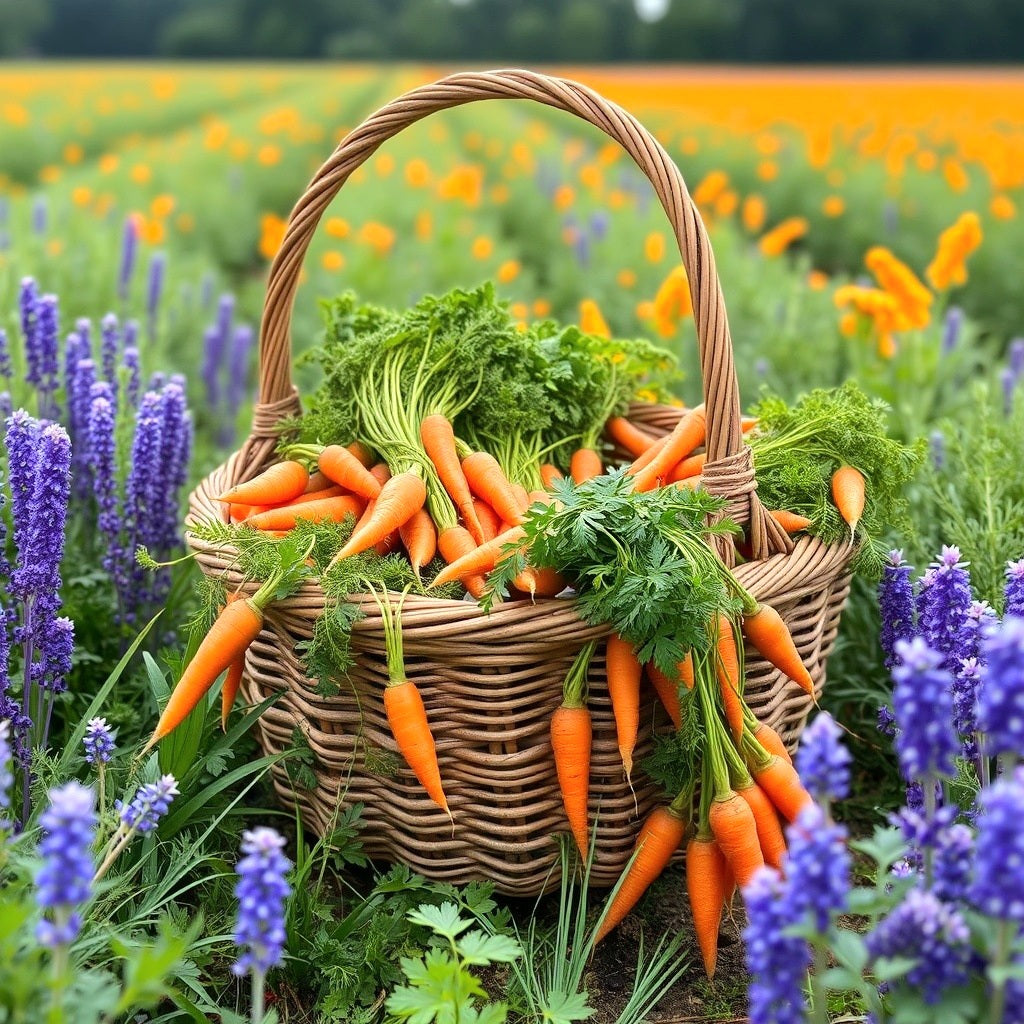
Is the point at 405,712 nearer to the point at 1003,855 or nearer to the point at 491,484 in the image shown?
the point at 491,484

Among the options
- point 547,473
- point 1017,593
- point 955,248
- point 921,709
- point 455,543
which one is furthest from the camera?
point 955,248

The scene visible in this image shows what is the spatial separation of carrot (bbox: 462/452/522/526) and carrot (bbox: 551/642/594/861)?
1.33 feet

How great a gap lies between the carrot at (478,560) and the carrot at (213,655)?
314mm

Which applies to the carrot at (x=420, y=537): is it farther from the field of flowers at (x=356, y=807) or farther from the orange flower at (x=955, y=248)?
the orange flower at (x=955, y=248)

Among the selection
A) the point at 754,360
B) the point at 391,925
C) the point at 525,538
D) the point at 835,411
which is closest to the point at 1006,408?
the point at 754,360

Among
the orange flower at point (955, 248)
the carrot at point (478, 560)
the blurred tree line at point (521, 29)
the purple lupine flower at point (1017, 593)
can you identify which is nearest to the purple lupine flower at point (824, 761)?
the purple lupine flower at point (1017, 593)

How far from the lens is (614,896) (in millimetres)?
1862

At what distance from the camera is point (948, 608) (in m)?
1.70

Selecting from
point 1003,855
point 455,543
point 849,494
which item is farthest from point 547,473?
point 1003,855

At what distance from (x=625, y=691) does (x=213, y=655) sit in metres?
0.67

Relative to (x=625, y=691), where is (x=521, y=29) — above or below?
above

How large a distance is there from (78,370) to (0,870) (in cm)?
140

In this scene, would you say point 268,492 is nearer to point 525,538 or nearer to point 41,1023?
point 525,538

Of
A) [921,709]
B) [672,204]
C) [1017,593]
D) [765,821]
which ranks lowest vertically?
[765,821]
